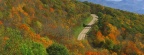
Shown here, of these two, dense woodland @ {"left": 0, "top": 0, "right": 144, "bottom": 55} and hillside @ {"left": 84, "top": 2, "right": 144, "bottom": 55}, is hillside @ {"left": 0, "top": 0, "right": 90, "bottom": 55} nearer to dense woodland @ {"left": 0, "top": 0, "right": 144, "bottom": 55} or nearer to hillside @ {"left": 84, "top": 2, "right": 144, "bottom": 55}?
dense woodland @ {"left": 0, "top": 0, "right": 144, "bottom": 55}

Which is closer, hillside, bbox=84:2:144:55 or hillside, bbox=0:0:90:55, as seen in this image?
hillside, bbox=0:0:90:55

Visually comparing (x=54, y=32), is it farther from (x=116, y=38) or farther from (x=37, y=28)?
(x=116, y=38)

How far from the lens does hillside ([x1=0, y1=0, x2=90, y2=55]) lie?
39.8 meters

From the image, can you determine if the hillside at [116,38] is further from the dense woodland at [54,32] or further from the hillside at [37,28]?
the hillside at [37,28]

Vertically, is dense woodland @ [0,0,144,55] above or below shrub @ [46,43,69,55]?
below

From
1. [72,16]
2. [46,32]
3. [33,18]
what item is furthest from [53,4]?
[46,32]

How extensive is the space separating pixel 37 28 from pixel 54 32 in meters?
4.11

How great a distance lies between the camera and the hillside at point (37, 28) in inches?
1568

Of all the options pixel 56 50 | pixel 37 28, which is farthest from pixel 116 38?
pixel 56 50

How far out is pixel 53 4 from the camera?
12888cm

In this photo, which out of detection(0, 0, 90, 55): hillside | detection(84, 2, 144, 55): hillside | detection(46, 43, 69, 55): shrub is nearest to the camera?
detection(0, 0, 90, 55): hillside

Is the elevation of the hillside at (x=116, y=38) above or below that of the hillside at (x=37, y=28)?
below

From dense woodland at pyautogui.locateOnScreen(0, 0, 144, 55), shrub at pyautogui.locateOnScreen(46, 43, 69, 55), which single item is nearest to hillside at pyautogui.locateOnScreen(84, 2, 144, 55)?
dense woodland at pyautogui.locateOnScreen(0, 0, 144, 55)

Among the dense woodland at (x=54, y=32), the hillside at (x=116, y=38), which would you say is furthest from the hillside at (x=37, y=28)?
the hillside at (x=116, y=38)
